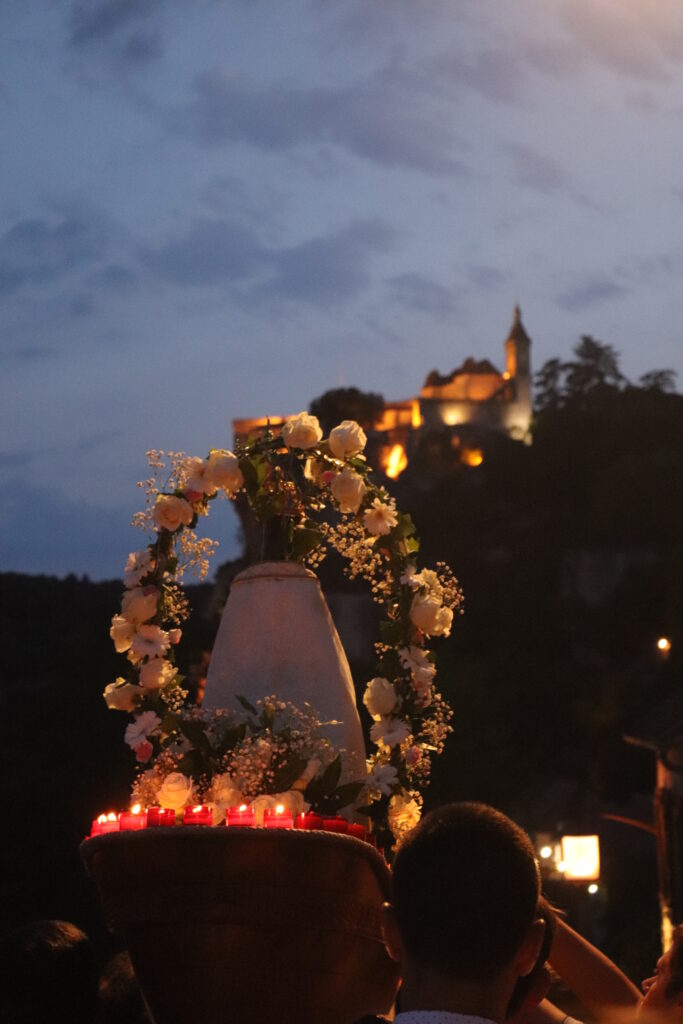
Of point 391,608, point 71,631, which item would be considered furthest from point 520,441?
point 391,608

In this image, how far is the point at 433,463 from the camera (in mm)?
78812

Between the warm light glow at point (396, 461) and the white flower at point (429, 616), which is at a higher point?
the warm light glow at point (396, 461)

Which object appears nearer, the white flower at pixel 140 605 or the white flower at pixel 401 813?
the white flower at pixel 401 813

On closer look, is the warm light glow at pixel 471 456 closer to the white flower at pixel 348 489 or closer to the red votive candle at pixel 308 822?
the white flower at pixel 348 489

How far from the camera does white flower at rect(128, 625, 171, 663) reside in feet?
19.8

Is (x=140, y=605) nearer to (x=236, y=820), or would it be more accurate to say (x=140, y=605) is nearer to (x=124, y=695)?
(x=124, y=695)

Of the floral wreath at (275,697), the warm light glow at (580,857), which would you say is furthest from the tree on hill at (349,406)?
the floral wreath at (275,697)

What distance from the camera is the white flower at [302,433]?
6160mm

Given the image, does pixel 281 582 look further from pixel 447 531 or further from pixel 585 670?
pixel 447 531

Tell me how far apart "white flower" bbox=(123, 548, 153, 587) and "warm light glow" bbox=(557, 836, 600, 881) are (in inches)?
622

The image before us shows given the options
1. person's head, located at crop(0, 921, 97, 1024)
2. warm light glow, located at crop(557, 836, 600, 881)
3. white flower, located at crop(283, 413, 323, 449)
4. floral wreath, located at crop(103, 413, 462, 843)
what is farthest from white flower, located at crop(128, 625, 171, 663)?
warm light glow, located at crop(557, 836, 600, 881)

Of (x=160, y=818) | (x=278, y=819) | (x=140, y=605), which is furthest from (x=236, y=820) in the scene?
(x=140, y=605)

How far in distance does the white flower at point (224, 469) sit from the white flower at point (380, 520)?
0.57m

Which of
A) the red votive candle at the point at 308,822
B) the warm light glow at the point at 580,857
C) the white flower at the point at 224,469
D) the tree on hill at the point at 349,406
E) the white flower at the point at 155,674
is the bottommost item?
the warm light glow at the point at 580,857
